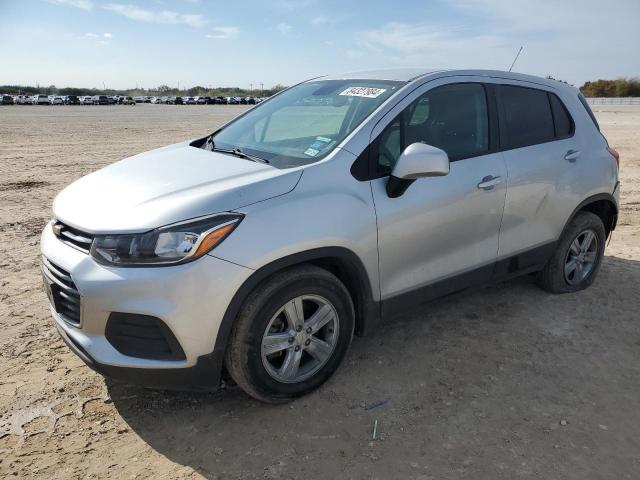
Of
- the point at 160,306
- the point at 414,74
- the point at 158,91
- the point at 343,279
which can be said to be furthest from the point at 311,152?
the point at 158,91

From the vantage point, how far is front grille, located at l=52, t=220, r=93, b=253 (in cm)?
267

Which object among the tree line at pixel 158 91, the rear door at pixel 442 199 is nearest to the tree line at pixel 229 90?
the tree line at pixel 158 91

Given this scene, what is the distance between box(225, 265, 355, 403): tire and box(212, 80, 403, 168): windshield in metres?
0.72

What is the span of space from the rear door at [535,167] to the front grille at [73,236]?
2.75 metres

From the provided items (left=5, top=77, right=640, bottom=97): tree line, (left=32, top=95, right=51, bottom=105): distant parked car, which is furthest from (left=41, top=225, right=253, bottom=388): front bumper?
(left=32, top=95, right=51, bottom=105): distant parked car

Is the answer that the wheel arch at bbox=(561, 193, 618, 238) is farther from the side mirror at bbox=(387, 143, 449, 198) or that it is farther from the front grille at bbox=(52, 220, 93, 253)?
the front grille at bbox=(52, 220, 93, 253)

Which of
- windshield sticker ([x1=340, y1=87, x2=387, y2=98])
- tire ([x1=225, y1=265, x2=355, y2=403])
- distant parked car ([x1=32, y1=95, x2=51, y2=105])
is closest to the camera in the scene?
tire ([x1=225, y1=265, x2=355, y2=403])

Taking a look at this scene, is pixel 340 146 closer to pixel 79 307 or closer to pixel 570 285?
pixel 79 307

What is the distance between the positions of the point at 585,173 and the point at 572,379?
1.82 metres

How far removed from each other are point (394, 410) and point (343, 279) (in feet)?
2.65

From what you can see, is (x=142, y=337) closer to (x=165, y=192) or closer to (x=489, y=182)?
(x=165, y=192)

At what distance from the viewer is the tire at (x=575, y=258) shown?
14.7 ft

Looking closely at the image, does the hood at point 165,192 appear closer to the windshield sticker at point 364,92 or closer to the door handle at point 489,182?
the windshield sticker at point 364,92

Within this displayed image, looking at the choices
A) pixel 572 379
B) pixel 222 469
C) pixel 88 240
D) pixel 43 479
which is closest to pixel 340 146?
pixel 88 240
